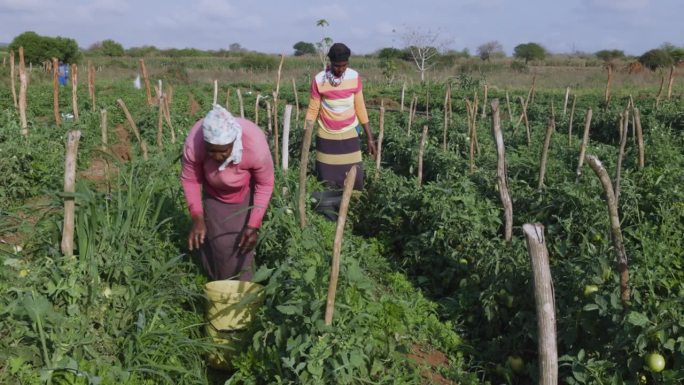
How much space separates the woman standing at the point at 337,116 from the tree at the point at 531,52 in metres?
45.8

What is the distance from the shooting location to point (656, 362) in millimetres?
2840

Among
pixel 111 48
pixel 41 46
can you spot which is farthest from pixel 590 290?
pixel 111 48

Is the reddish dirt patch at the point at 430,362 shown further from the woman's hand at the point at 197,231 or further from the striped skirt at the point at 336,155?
the striped skirt at the point at 336,155

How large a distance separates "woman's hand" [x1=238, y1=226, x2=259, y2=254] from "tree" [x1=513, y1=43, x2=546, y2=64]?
158 ft

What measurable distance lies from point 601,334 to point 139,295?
261 centimetres

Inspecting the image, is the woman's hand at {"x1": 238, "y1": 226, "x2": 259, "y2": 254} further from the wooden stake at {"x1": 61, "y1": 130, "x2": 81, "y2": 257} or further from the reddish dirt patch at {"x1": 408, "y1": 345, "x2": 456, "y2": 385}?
the reddish dirt patch at {"x1": 408, "y1": 345, "x2": 456, "y2": 385}

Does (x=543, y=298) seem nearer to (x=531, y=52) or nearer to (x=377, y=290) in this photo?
(x=377, y=290)

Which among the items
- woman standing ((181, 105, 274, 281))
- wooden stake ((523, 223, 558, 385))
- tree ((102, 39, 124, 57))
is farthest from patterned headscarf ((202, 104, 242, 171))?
tree ((102, 39, 124, 57))

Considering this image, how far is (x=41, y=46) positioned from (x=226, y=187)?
4022 cm

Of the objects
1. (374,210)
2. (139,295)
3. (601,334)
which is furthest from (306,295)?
(374,210)

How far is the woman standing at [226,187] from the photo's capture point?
3246mm

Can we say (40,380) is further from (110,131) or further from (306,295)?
(110,131)

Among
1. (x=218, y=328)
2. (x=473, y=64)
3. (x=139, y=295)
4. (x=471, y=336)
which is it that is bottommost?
(x=471, y=336)

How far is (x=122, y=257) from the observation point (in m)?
3.35
